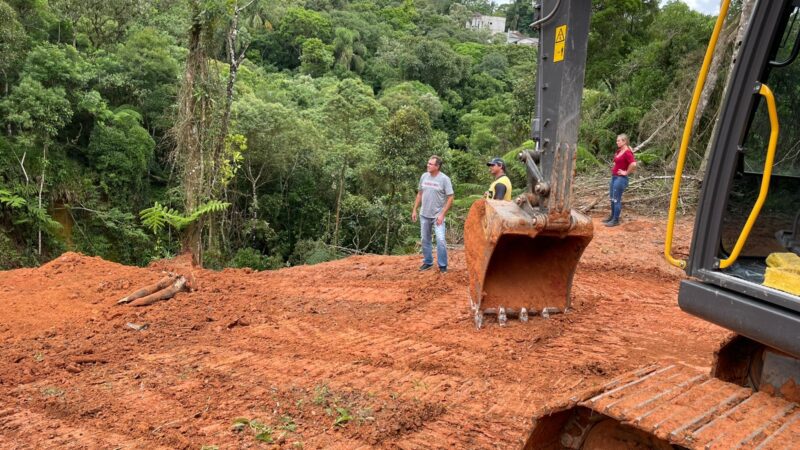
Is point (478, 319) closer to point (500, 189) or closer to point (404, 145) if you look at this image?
point (500, 189)

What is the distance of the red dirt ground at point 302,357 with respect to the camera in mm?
4398

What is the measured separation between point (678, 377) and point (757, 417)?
1.58 ft

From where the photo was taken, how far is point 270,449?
13.3 feet

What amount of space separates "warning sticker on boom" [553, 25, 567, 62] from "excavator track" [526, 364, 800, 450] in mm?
3448

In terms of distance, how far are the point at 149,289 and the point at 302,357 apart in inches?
119

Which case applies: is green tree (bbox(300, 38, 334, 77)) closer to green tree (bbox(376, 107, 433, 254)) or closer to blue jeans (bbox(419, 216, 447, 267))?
green tree (bbox(376, 107, 433, 254))

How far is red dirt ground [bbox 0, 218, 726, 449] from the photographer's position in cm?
440

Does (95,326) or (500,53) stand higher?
(500,53)

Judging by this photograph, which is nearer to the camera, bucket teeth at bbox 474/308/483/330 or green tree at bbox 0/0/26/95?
bucket teeth at bbox 474/308/483/330

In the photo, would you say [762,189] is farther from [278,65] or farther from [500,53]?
[500,53]

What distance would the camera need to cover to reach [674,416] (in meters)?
2.35

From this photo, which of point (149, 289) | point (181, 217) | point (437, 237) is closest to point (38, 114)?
point (181, 217)

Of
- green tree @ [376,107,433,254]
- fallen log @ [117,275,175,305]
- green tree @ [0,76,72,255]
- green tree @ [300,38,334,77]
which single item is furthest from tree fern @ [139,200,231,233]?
green tree @ [300,38,334,77]

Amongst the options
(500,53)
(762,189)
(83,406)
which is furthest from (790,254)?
(500,53)
